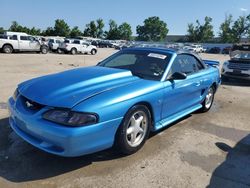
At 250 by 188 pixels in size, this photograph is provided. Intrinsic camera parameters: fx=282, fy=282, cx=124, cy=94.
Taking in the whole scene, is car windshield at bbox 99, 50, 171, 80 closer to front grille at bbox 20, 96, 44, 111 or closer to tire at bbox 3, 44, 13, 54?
front grille at bbox 20, 96, 44, 111

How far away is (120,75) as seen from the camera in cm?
445

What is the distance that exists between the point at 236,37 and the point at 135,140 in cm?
9060

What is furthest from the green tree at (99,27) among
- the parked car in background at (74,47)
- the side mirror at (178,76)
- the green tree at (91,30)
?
the side mirror at (178,76)

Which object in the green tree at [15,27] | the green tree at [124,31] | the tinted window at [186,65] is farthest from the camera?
the green tree at [124,31]

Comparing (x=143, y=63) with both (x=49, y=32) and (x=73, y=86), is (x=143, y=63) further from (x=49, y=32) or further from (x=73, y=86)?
(x=49, y=32)

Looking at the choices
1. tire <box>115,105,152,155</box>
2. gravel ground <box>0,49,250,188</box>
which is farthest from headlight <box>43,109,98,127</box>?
gravel ground <box>0,49,250,188</box>

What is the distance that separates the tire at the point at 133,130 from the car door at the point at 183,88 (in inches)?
20.0

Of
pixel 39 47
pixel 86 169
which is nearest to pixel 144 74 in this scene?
pixel 86 169

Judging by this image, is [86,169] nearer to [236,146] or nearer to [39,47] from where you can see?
[236,146]

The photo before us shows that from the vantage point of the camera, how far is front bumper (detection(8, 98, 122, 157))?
3211 millimetres

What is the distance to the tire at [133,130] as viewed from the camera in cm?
374

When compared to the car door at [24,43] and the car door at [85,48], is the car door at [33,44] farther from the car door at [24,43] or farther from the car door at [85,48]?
the car door at [85,48]

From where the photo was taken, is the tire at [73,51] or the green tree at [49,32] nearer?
the tire at [73,51]

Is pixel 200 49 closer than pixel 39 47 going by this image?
No
